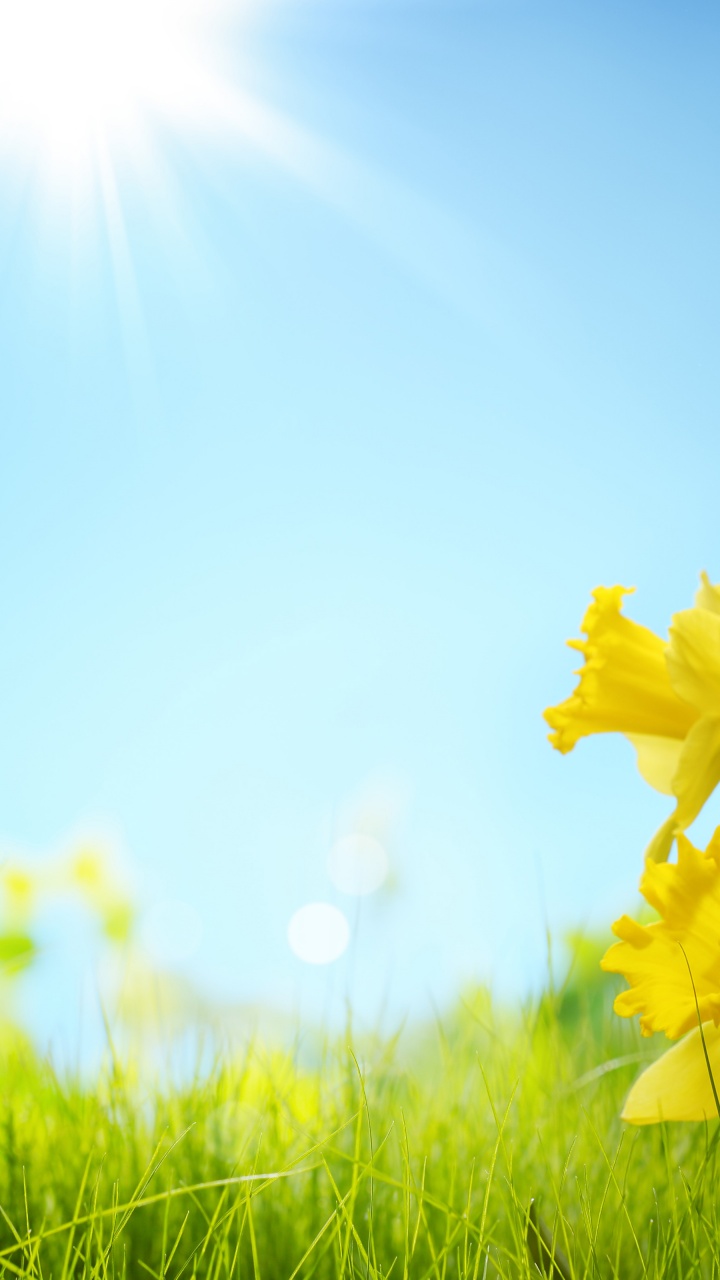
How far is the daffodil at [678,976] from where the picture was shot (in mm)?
927

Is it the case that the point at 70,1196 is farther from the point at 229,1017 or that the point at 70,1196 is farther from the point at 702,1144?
the point at 702,1144

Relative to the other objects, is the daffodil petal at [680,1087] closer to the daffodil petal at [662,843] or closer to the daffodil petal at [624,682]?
the daffodil petal at [662,843]

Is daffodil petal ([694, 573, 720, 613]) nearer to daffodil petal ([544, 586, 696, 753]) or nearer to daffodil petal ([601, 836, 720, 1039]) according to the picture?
daffodil petal ([544, 586, 696, 753])

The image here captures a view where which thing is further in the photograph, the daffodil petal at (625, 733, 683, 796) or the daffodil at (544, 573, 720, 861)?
the daffodil petal at (625, 733, 683, 796)

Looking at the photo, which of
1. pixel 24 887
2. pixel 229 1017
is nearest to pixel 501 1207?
pixel 229 1017

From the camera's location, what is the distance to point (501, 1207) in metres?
1.19

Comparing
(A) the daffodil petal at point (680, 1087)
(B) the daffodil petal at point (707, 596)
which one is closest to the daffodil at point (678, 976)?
(A) the daffodil petal at point (680, 1087)

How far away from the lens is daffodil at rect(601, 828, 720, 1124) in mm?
927

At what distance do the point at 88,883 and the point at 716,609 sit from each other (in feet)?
7.10

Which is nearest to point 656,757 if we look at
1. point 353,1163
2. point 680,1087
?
point 680,1087

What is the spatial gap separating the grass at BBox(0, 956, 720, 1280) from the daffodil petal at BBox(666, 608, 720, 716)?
0.41m

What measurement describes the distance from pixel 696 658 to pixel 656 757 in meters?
0.19

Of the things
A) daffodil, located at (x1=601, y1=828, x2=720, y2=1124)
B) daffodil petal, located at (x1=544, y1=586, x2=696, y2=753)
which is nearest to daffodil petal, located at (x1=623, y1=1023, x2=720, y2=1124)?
daffodil, located at (x1=601, y1=828, x2=720, y2=1124)

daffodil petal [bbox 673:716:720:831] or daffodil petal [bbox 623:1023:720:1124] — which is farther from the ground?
daffodil petal [bbox 673:716:720:831]
